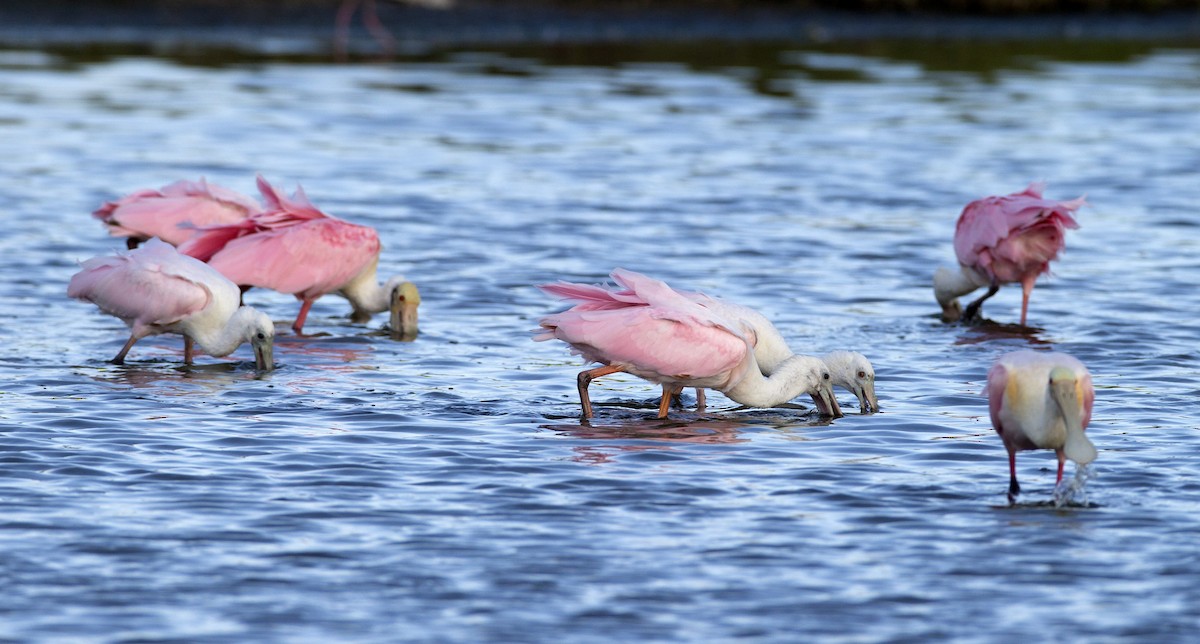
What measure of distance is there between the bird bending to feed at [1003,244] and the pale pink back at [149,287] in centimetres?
459

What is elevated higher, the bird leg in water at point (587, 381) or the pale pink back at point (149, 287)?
the pale pink back at point (149, 287)

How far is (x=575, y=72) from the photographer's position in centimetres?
2858

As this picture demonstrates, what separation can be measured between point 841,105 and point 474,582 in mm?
18937

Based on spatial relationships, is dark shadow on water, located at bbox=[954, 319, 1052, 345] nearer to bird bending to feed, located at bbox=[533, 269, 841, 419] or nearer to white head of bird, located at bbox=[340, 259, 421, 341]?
bird bending to feed, located at bbox=[533, 269, 841, 419]

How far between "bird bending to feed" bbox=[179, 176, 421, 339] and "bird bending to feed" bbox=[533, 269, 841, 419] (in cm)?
256

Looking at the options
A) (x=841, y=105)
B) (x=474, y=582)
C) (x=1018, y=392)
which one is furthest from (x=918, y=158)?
(x=474, y=582)

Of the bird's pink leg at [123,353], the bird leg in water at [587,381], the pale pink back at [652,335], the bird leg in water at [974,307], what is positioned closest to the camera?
Result: the pale pink back at [652,335]

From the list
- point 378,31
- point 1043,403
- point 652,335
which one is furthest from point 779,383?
point 378,31

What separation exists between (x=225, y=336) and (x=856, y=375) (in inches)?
137

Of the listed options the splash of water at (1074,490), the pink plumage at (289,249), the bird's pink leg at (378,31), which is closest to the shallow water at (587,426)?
the splash of water at (1074,490)

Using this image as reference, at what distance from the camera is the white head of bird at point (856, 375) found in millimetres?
9656

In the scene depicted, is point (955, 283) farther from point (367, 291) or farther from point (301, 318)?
point (301, 318)

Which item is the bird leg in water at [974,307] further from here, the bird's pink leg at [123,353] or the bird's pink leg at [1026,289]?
the bird's pink leg at [123,353]

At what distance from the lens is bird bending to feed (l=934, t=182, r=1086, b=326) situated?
39.2 feet
